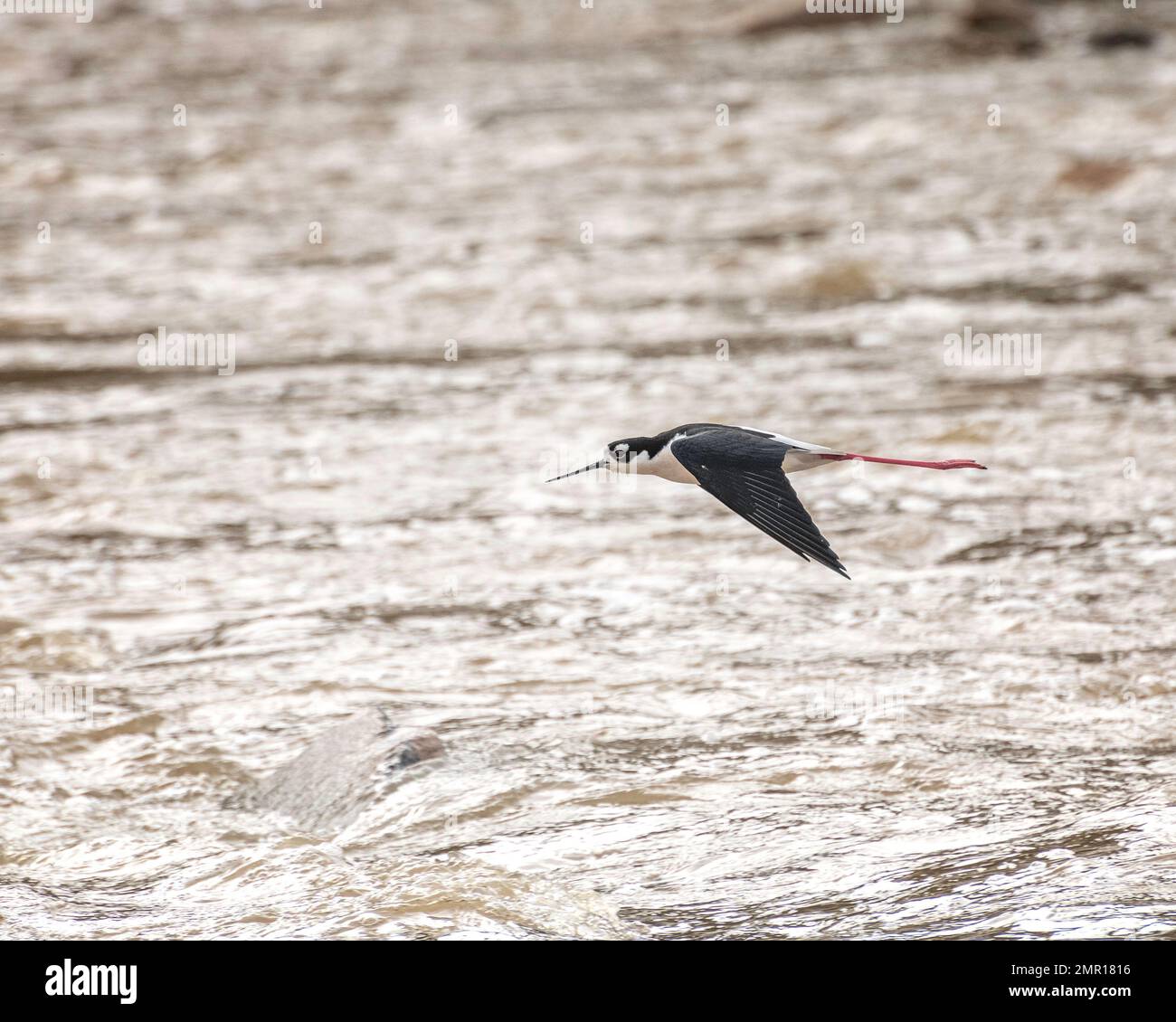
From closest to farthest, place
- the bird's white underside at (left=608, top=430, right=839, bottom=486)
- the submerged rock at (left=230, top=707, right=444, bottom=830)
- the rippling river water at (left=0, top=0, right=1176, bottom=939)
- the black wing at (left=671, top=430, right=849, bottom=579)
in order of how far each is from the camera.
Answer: the black wing at (left=671, top=430, right=849, bottom=579) < the rippling river water at (left=0, top=0, right=1176, bottom=939) < the bird's white underside at (left=608, top=430, right=839, bottom=486) < the submerged rock at (left=230, top=707, right=444, bottom=830)

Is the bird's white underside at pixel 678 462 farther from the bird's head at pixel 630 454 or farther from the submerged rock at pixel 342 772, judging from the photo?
the submerged rock at pixel 342 772

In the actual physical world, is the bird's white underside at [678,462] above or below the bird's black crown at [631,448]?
below

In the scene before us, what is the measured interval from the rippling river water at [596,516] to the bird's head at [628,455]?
2.74ft

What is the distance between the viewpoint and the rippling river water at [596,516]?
181 inches

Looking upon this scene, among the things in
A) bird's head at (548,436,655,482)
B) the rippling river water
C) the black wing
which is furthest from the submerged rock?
the black wing

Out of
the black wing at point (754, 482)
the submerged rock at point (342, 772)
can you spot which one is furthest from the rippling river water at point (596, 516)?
the black wing at point (754, 482)

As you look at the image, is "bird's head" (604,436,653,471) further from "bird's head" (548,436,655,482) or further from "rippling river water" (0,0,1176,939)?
"rippling river water" (0,0,1176,939)

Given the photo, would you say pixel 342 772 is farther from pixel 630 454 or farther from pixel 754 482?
pixel 754 482

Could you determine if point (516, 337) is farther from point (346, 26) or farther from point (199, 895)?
point (346, 26)

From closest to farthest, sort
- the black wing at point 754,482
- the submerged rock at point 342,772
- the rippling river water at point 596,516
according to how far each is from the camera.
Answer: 1. the black wing at point 754,482
2. the rippling river water at point 596,516
3. the submerged rock at point 342,772

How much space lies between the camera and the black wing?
14.5 ft

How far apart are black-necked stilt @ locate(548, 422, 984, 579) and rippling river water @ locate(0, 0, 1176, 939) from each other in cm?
80

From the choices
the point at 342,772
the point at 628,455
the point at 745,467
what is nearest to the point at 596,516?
the point at 628,455

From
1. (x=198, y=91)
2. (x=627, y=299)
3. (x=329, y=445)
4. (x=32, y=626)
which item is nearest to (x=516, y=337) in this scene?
(x=627, y=299)
